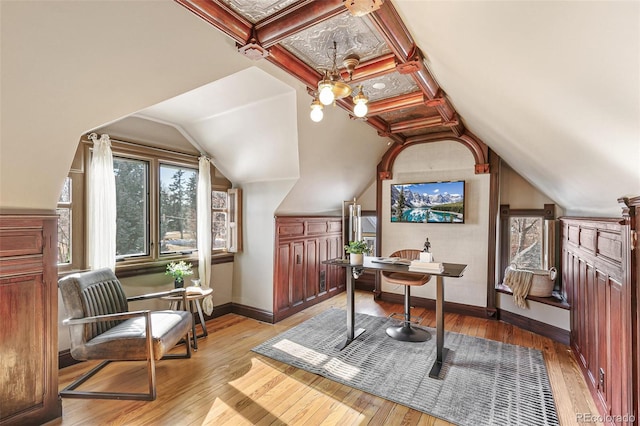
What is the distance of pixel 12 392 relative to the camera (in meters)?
1.92

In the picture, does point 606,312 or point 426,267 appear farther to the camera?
point 426,267

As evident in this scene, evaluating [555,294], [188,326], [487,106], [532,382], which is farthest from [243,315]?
[555,294]

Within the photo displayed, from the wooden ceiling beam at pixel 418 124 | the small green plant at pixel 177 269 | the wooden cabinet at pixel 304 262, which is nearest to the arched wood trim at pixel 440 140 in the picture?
the wooden ceiling beam at pixel 418 124

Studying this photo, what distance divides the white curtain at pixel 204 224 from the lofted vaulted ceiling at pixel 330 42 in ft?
6.70

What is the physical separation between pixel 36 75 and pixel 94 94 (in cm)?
32

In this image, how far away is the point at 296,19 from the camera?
1.74 m

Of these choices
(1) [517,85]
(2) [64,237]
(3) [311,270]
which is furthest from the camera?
(3) [311,270]

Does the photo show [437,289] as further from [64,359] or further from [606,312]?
[64,359]

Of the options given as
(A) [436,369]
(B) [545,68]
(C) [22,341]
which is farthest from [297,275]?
(B) [545,68]

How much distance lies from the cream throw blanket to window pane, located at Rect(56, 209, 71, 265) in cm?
528

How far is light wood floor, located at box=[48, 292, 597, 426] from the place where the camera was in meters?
2.07

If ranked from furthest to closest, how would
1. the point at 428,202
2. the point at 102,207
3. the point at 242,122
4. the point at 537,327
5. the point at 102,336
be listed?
the point at 428,202 → the point at 537,327 → the point at 242,122 → the point at 102,207 → the point at 102,336

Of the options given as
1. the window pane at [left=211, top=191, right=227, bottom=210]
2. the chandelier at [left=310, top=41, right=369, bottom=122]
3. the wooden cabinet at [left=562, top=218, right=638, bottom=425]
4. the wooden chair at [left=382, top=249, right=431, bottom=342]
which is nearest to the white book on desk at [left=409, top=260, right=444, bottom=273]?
the wooden chair at [left=382, top=249, right=431, bottom=342]

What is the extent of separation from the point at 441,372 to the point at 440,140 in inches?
132
